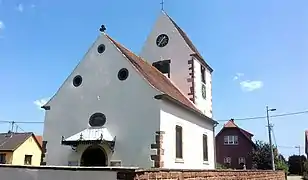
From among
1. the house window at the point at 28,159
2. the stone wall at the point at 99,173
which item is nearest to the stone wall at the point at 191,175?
the stone wall at the point at 99,173

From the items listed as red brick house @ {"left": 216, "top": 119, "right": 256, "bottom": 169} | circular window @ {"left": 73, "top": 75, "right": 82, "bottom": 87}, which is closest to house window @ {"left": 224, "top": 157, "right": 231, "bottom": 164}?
red brick house @ {"left": 216, "top": 119, "right": 256, "bottom": 169}

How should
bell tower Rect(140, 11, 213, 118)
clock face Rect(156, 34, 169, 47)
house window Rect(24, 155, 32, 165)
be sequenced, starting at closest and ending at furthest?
bell tower Rect(140, 11, 213, 118) → clock face Rect(156, 34, 169, 47) → house window Rect(24, 155, 32, 165)

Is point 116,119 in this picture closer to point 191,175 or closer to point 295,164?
point 191,175

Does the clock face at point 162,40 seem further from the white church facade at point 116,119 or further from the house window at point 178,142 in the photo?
the house window at point 178,142

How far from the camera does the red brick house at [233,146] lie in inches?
1766

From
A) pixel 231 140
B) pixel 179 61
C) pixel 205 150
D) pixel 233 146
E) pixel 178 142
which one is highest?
pixel 179 61

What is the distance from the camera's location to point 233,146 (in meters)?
45.7

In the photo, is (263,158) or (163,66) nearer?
(163,66)

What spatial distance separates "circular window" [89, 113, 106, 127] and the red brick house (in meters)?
32.9

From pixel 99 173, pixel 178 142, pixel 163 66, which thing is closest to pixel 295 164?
pixel 163 66

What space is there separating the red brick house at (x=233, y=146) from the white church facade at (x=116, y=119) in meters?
27.8

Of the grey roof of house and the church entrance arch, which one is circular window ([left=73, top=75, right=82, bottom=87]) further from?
the grey roof of house

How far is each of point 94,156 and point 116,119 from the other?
2.17 metres

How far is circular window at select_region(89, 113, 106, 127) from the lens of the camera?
1553 centimetres
